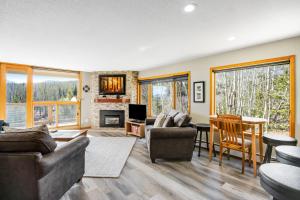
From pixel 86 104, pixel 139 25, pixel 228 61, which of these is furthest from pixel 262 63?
pixel 86 104

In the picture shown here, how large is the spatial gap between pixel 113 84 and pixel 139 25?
4.00 metres

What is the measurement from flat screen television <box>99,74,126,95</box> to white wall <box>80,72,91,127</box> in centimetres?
64

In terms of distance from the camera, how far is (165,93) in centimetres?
530

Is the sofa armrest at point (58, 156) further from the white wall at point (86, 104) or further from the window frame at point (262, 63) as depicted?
the white wall at point (86, 104)

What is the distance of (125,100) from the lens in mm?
6004

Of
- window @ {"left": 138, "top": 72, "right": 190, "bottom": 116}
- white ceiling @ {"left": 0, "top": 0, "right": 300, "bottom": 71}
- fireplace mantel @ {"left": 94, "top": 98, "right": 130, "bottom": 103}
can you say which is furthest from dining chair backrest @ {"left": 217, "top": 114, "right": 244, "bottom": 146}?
fireplace mantel @ {"left": 94, "top": 98, "right": 130, "bottom": 103}

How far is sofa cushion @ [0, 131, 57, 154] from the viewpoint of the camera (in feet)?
4.64

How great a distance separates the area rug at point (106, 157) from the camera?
2586mm

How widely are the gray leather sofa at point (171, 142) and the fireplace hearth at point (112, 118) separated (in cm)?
326

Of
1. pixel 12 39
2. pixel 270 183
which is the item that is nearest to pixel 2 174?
pixel 270 183

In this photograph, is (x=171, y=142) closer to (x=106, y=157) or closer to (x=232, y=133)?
(x=232, y=133)

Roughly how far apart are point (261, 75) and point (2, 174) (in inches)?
167

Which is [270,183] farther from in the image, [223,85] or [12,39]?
[12,39]

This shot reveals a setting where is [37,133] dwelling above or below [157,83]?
below
